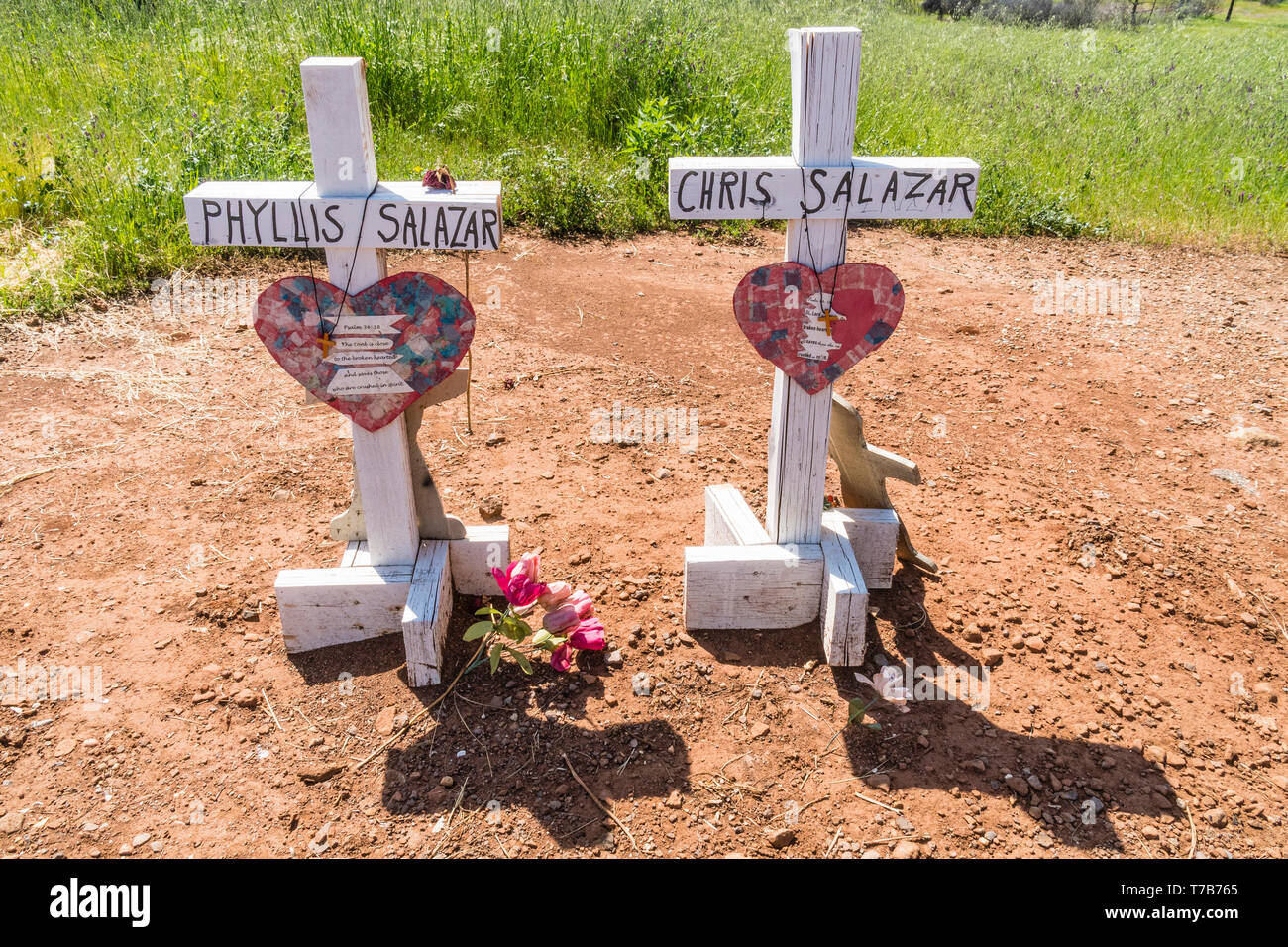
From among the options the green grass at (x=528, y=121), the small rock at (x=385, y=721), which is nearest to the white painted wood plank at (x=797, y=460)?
the small rock at (x=385, y=721)

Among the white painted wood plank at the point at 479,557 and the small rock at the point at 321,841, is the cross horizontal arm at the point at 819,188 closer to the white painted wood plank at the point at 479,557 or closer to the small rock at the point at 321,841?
the white painted wood plank at the point at 479,557

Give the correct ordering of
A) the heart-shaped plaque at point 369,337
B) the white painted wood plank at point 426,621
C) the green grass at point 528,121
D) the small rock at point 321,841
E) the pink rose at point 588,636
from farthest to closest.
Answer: the green grass at point 528,121
the pink rose at point 588,636
the white painted wood plank at point 426,621
the heart-shaped plaque at point 369,337
the small rock at point 321,841

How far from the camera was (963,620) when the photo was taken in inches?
120

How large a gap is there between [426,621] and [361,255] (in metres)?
1.00

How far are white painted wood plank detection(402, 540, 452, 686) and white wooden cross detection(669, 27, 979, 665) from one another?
735mm

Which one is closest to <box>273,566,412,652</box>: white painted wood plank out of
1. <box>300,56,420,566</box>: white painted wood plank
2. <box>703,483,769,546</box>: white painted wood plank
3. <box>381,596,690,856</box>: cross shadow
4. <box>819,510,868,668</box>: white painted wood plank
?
<box>300,56,420,566</box>: white painted wood plank

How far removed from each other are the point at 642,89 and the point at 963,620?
5.80 metres

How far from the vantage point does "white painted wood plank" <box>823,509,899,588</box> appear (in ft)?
9.93

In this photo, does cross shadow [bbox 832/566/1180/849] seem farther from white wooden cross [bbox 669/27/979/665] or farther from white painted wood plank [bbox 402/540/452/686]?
white painted wood plank [bbox 402/540/452/686]

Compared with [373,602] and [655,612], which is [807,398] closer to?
[655,612]

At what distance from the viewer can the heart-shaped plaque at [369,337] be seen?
2.54 meters

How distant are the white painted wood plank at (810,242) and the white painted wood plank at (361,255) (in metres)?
1.09

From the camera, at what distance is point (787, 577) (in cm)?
288

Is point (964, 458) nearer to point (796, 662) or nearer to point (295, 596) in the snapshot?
point (796, 662)
